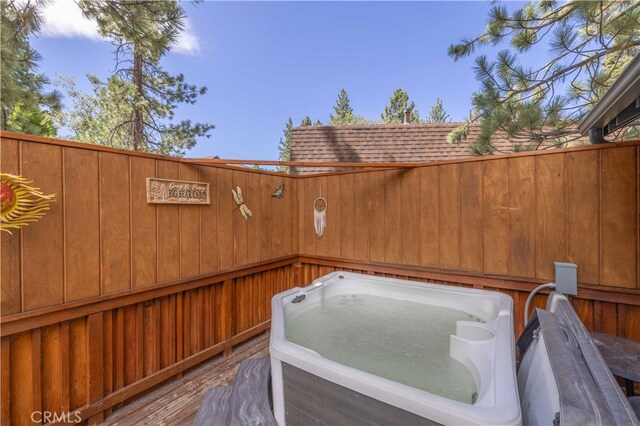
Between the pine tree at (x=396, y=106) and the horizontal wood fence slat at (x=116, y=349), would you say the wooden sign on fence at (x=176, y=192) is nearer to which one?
the horizontal wood fence slat at (x=116, y=349)

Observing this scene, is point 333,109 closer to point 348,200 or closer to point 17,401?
point 348,200

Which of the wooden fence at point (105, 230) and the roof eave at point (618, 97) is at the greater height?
the roof eave at point (618, 97)

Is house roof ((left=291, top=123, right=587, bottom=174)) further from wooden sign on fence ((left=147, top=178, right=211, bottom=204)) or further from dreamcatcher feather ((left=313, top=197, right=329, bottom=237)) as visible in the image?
wooden sign on fence ((left=147, top=178, right=211, bottom=204))

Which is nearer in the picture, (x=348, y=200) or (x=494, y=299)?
(x=494, y=299)

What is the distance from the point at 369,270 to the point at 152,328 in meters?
2.10

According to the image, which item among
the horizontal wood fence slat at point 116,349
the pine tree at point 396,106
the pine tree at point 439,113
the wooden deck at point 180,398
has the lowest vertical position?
the wooden deck at point 180,398

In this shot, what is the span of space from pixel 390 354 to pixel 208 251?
1.75 metres

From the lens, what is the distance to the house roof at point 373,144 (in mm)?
5098

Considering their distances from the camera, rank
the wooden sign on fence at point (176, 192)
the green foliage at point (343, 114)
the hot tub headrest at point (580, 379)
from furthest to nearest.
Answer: the green foliage at point (343, 114) → the wooden sign on fence at point (176, 192) → the hot tub headrest at point (580, 379)

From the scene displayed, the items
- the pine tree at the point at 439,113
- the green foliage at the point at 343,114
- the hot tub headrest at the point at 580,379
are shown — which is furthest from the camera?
the pine tree at the point at 439,113

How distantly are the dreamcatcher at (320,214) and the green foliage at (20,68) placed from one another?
12.3 feet

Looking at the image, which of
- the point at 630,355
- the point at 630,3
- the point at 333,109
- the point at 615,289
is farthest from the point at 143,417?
the point at 333,109

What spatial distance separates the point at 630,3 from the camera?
7.84 feet

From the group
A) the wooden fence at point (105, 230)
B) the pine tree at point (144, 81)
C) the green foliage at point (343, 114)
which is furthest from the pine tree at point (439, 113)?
the wooden fence at point (105, 230)
